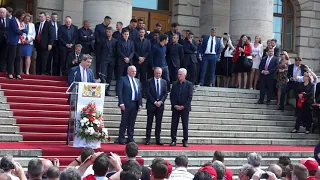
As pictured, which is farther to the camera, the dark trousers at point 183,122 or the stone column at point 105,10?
the stone column at point 105,10

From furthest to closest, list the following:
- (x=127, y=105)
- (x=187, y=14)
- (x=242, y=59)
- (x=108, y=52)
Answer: (x=187, y=14)
(x=242, y=59)
(x=108, y=52)
(x=127, y=105)

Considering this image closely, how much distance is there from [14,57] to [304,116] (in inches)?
342

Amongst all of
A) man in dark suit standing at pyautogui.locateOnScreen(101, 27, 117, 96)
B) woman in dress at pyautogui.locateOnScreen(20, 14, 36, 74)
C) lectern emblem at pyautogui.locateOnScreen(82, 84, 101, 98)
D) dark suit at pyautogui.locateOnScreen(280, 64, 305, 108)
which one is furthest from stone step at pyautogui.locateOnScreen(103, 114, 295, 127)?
woman in dress at pyautogui.locateOnScreen(20, 14, 36, 74)

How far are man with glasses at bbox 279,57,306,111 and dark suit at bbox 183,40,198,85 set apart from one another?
2.90 metres

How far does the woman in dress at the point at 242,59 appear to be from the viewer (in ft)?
62.0

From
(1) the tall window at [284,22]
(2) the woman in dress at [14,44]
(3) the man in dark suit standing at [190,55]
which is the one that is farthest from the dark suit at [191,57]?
(1) the tall window at [284,22]

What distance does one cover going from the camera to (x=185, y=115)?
45.2 feet

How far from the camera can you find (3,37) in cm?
1565

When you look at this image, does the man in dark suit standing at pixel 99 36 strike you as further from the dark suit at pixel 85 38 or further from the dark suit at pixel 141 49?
the dark suit at pixel 141 49

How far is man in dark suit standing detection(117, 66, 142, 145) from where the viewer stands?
13.2 metres

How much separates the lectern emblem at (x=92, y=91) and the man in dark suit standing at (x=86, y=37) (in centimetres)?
505

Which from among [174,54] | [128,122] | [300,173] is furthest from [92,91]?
[300,173]

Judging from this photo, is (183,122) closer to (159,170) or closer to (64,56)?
(64,56)

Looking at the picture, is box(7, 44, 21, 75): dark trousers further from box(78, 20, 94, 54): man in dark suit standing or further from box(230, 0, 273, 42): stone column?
box(230, 0, 273, 42): stone column
